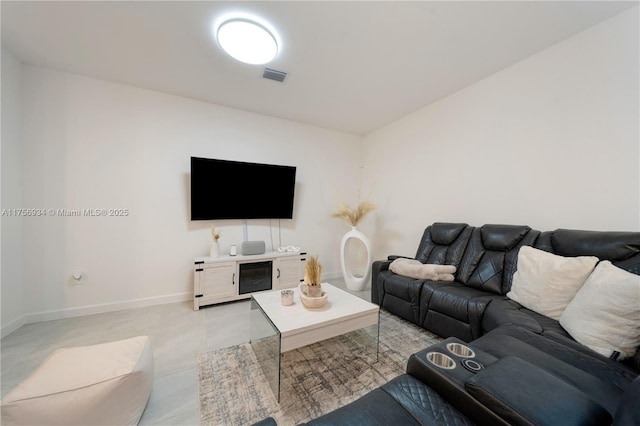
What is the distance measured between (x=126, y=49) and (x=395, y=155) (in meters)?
3.40

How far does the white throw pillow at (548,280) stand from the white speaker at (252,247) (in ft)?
8.89

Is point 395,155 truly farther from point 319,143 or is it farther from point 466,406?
point 466,406

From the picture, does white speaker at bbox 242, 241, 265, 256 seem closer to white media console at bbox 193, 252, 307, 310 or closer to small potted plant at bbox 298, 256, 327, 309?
white media console at bbox 193, 252, 307, 310

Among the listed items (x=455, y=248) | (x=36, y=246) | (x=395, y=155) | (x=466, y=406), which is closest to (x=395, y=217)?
(x=395, y=155)

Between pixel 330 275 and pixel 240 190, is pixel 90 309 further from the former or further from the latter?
pixel 330 275

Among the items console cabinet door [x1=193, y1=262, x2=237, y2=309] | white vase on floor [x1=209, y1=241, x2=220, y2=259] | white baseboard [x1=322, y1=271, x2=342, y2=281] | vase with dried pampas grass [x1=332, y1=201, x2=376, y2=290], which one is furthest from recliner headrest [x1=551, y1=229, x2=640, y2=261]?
white vase on floor [x1=209, y1=241, x2=220, y2=259]

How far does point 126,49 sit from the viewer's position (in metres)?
2.06

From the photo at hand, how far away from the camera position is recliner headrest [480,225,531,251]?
2.02m

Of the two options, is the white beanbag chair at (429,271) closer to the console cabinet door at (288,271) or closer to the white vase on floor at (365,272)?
the white vase on floor at (365,272)

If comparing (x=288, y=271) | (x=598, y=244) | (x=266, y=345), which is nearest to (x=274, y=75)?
(x=288, y=271)

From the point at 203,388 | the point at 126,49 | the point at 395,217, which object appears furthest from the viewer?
the point at 395,217

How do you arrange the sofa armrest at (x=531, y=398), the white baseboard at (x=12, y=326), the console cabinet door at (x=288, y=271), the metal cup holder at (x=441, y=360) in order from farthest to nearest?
the console cabinet door at (x=288, y=271) < the white baseboard at (x=12, y=326) < the metal cup holder at (x=441, y=360) < the sofa armrest at (x=531, y=398)

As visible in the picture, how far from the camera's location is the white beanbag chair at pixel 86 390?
97 centimetres

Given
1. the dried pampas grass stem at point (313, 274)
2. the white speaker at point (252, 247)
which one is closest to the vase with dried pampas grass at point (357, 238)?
the white speaker at point (252, 247)
